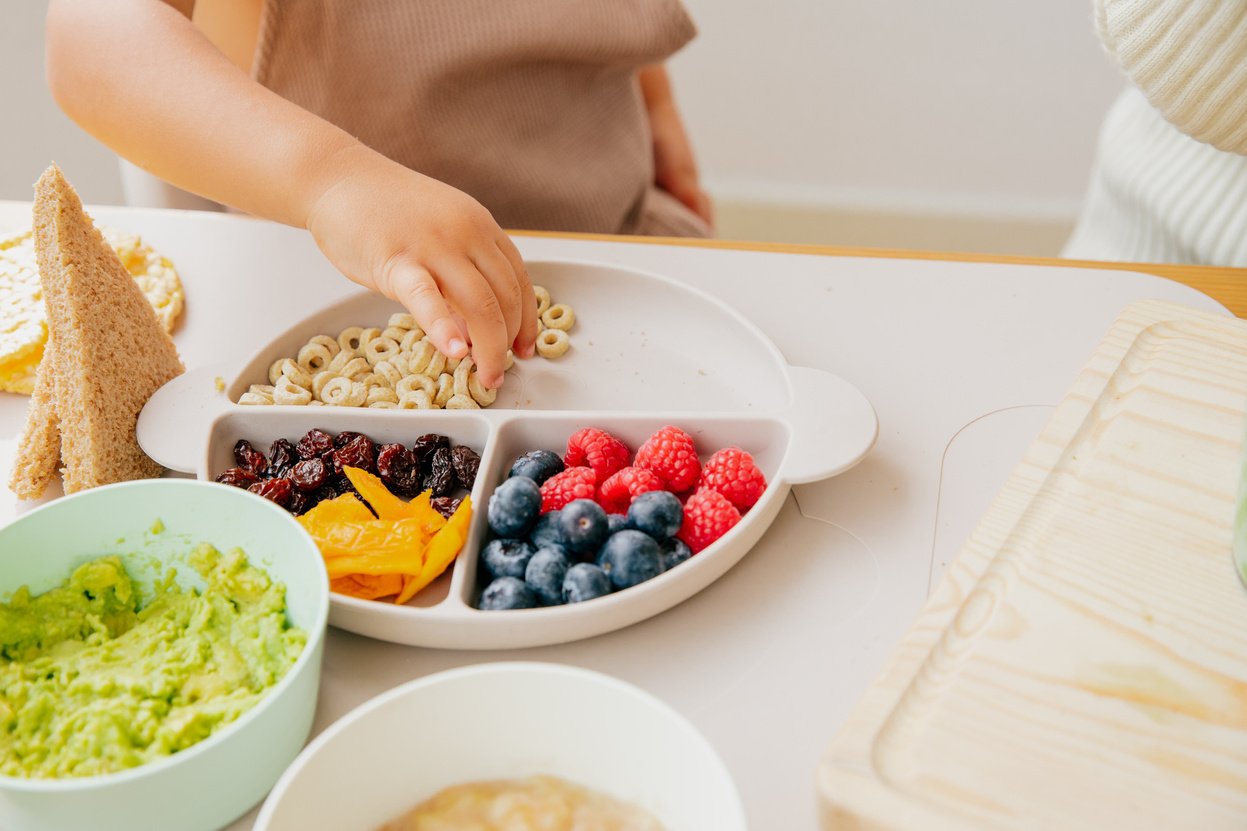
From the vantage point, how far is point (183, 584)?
0.67 meters

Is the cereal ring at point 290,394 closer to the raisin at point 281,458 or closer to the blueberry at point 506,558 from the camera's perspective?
the raisin at point 281,458

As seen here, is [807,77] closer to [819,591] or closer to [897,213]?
[897,213]

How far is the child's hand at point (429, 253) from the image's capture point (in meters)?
0.84

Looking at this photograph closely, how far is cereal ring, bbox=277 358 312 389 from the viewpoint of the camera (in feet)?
2.94

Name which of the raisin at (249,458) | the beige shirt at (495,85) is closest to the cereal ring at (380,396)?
the raisin at (249,458)

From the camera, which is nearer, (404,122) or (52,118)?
(404,122)

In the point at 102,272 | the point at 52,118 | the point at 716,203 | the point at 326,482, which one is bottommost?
the point at 716,203

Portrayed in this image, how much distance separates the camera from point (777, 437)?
82 centimetres

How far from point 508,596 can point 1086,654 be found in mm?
362

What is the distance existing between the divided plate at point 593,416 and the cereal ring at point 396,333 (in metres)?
0.04

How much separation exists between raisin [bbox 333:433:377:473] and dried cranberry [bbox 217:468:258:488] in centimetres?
7

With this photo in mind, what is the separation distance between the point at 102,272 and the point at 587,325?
1.45 feet

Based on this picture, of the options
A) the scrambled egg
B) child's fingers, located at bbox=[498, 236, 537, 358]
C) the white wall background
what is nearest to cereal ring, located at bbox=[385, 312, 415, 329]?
child's fingers, located at bbox=[498, 236, 537, 358]

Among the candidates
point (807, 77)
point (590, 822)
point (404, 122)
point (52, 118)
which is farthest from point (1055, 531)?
point (807, 77)
